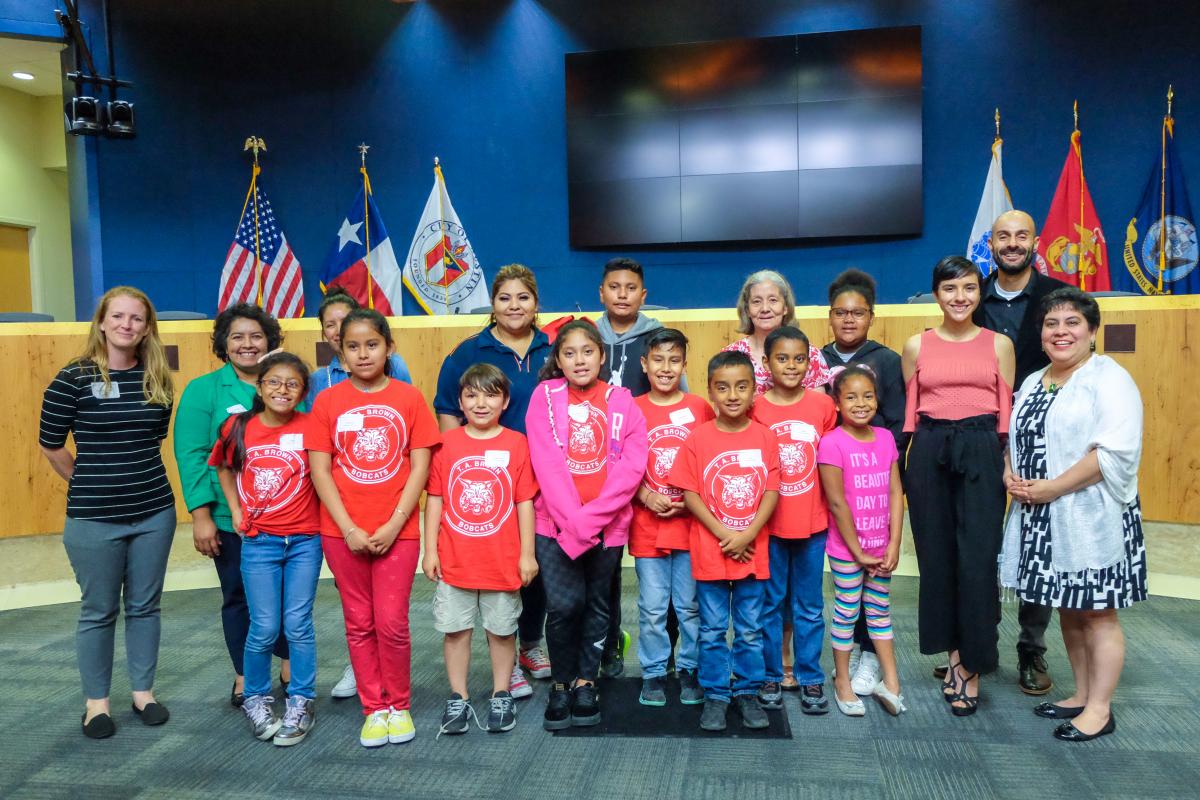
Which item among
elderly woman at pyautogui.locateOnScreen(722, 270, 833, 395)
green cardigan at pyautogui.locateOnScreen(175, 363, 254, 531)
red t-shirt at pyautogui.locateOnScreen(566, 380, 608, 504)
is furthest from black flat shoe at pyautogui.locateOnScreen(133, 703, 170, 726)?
elderly woman at pyautogui.locateOnScreen(722, 270, 833, 395)

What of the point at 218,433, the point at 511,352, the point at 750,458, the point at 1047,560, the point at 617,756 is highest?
the point at 511,352

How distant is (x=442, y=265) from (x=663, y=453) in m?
4.93

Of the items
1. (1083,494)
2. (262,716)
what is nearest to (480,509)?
(262,716)

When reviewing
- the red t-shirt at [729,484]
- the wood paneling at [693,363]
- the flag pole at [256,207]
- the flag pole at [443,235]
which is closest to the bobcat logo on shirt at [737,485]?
the red t-shirt at [729,484]

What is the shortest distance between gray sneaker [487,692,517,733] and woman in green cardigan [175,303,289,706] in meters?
0.84

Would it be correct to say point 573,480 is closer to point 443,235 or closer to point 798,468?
point 798,468

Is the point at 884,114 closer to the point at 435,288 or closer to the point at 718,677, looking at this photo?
the point at 435,288

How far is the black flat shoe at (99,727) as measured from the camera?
2572 millimetres

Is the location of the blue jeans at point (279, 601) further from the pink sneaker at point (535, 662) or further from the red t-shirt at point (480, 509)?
the pink sneaker at point (535, 662)

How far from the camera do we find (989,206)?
20.7 ft

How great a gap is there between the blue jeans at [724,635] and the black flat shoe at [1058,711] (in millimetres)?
954

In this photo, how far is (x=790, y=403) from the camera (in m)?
2.69

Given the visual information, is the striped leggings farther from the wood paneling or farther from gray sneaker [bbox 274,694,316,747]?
the wood paneling

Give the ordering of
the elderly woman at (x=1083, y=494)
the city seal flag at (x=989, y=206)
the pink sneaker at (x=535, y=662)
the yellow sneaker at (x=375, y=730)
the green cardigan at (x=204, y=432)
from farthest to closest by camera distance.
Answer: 1. the city seal flag at (x=989, y=206)
2. the pink sneaker at (x=535, y=662)
3. the green cardigan at (x=204, y=432)
4. the yellow sneaker at (x=375, y=730)
5. the elderly woman at (x=1083, y=494)
